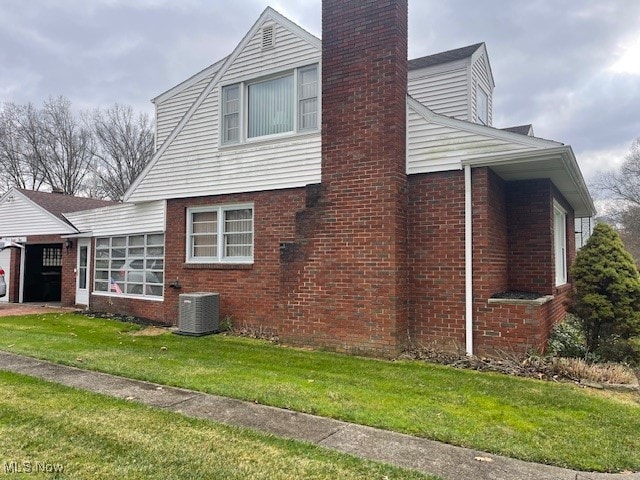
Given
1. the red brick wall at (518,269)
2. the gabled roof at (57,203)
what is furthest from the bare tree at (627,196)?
the gabled roof at (57,203)

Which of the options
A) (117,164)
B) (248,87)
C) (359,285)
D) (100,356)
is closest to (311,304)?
(359,285)

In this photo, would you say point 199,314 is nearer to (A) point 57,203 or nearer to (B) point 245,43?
(B) point 245,43

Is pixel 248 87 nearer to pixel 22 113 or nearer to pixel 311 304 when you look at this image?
pixel 311 304

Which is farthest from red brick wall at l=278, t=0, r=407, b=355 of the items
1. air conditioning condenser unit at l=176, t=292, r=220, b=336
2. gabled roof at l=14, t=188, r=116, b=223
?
gabled roof at l=14, t=188, r=116, b=223

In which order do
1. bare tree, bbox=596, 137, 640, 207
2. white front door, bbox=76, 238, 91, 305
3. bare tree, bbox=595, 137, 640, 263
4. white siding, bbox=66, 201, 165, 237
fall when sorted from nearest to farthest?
white siding, bbox=66, 201, 165, 237 < white front door, bbox=76, 238, 91, 305 < bare tree, bbox=595, 137, 640, 263 < bare tree, bbox=596, 137, 640, 207

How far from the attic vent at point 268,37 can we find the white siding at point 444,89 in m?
3.38

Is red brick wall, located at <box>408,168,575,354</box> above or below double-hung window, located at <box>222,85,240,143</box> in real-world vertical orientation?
below

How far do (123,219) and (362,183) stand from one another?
8.02 m

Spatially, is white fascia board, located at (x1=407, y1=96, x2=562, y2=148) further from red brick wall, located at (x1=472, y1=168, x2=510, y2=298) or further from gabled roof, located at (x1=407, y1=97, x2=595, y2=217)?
red brick wall, located at (x1=472, y1=168, x2=510, y2=298)

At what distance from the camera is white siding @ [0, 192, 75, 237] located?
15627 millimetres

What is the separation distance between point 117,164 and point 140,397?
118 feet

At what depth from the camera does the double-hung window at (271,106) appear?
8984mm

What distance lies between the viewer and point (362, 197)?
7.82 meters

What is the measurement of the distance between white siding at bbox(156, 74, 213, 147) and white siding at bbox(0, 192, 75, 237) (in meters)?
4.61
